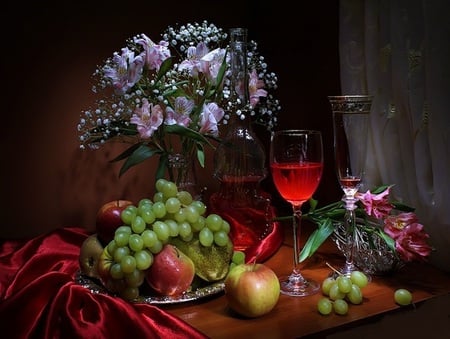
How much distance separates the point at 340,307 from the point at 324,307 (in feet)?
0.09

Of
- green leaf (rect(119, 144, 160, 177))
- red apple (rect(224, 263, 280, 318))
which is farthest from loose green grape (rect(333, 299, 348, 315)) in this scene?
green leaf (rect(119, 144, 160, 177))

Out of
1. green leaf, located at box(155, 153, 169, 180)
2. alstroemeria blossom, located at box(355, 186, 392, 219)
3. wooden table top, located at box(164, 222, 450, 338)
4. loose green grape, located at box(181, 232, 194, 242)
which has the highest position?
green leaf, located at box(155, 153, 169, 180)

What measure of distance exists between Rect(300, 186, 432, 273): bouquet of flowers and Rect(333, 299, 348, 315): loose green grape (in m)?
0.18

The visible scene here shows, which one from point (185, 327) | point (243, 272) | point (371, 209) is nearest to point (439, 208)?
point (371, 209)

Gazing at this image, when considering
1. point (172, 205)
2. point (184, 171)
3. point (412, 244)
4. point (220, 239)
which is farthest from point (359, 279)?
point (184, 171)

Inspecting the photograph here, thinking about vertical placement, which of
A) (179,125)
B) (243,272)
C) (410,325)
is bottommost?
(410,325)

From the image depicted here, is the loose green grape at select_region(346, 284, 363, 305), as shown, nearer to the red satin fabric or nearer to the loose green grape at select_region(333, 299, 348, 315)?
the loose green grape at select_region(333, 299, 348, 315)

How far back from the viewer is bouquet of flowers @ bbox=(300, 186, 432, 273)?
1.07 meters

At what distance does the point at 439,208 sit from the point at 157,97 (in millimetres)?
662

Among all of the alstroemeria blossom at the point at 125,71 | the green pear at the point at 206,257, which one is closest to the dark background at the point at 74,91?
the alstroemeria blossom at the point at 125,71

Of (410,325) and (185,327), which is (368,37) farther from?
(185,327)

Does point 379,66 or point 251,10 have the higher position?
point 251,10

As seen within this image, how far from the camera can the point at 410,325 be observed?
39.9 inches

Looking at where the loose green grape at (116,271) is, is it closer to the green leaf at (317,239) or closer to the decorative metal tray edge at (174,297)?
the decorative metal tray edge at (174,297)
